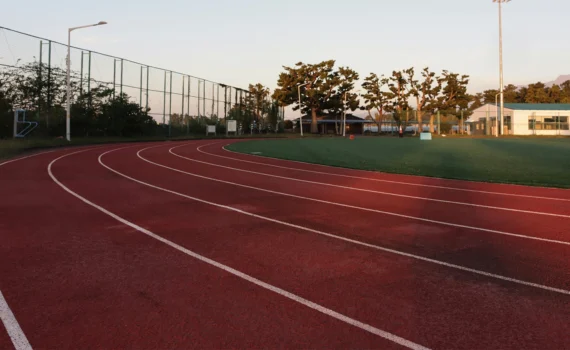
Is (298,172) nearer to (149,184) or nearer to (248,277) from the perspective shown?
(149,184)

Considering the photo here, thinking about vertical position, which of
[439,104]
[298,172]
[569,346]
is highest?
[439,104]

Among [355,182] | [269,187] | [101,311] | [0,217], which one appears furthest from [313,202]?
[101,311]

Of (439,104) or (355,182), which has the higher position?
(439,104)

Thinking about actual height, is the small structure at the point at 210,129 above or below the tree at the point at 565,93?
below

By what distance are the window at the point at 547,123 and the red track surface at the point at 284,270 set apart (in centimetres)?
5978

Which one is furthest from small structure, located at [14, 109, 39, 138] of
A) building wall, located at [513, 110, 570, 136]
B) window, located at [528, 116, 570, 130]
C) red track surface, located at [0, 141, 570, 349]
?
window, located at [528, 116, 570, 130]

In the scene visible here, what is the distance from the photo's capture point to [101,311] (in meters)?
4.20

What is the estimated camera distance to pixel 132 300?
446 cm

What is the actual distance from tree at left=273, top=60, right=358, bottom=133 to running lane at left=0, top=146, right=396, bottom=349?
77.5 metres

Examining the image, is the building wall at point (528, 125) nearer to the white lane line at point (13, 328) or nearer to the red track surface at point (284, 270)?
the red track surface at point (284, 270)

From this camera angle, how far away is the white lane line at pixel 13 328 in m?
3.57

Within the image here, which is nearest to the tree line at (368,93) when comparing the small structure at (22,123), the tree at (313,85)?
the tree at (313,85)

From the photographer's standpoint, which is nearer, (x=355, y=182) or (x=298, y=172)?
(x=355, y=182)

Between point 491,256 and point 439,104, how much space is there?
260 feet
